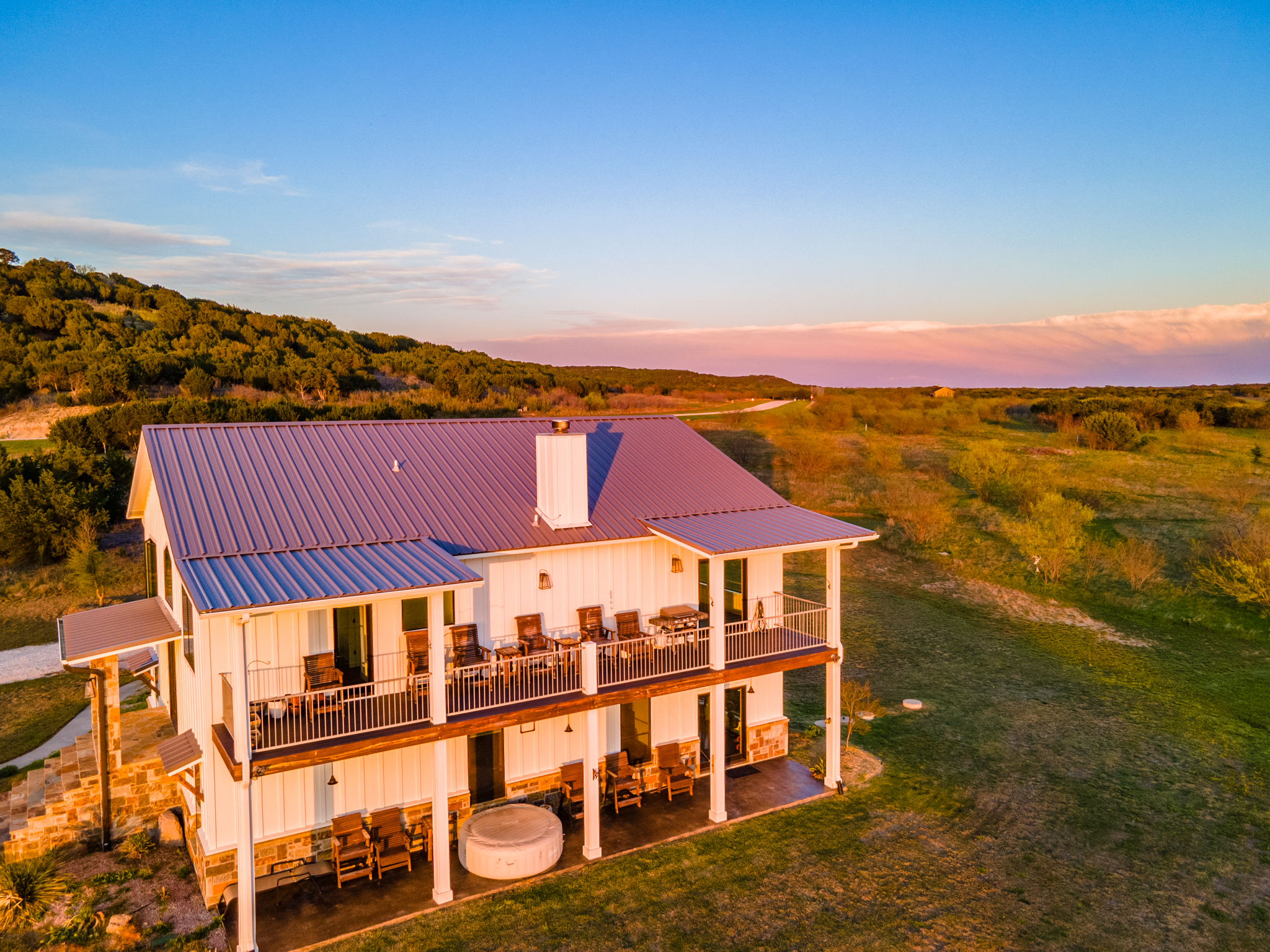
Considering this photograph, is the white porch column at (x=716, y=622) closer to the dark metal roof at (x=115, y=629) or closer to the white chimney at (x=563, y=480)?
the white chimney at (x=563, y=480)

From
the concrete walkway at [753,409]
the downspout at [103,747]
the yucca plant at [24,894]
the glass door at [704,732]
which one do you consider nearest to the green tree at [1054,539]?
the glass door at [704,732]

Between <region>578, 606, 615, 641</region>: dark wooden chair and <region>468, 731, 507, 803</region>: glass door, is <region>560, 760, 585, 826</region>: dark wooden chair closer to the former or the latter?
<region>468, 731, 507, 803</region>: glass door

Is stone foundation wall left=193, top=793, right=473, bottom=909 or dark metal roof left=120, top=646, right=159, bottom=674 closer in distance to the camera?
stone foundation wall left=193, top=793, right=473, bottom=909

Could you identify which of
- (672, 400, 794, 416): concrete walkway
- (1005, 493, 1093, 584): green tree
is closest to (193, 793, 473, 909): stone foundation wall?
(1005, 493, 1093, 584): green tree

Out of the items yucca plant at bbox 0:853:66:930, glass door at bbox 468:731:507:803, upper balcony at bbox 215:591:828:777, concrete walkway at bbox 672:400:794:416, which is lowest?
yucca plant at bbox 0:853:66:930

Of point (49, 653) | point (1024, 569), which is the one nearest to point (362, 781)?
point (49, 653)

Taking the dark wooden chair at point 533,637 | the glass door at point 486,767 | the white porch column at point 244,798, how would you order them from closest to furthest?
the white porch column at point 244,798
the dark wooden chair at point 533,637
the glass door at point 486,767

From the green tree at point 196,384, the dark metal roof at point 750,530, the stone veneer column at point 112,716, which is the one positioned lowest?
the stone veneer column at point 112,716
